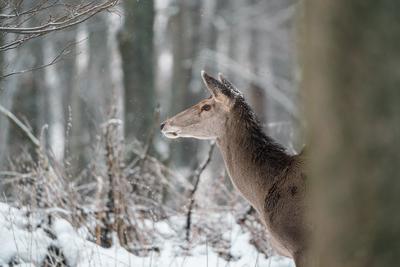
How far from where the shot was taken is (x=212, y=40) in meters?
30.8

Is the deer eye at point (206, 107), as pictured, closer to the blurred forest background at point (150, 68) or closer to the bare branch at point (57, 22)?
the blurred forest background at point (150, 68)

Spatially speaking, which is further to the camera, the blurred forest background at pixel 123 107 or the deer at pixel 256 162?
the blurred forest background at pixel 123 107

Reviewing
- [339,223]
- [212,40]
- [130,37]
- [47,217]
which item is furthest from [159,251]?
[212,40]

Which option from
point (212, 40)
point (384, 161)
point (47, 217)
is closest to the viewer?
point (384, 161)

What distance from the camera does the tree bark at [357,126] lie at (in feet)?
7.54

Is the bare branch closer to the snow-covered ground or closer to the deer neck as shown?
the snow-covered ground

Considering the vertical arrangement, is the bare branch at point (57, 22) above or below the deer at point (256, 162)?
above

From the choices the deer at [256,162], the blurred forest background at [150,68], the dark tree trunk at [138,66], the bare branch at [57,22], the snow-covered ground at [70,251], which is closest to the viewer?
the bare branch at [57,22]

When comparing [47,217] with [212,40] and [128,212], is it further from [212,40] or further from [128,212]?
[212,40]

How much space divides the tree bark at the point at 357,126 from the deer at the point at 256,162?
2758mm

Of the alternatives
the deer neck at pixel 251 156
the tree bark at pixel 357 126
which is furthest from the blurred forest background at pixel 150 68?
the tree bark at pixel 357 126

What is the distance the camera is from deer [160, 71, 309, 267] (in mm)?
5309

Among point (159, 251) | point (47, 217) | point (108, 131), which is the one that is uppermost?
point (108, 131)

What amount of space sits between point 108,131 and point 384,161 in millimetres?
5499
